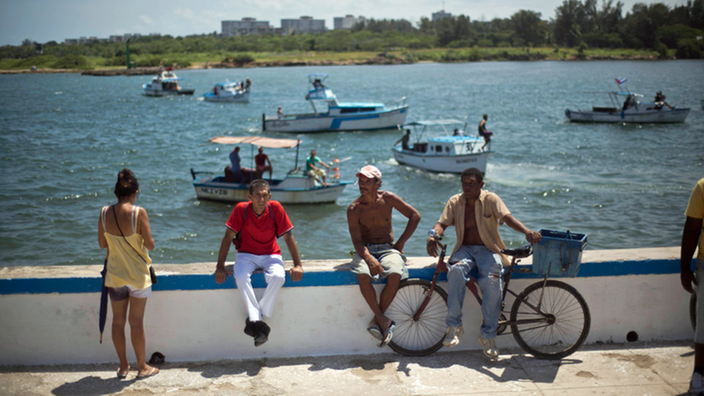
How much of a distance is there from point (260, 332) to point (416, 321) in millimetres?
1397

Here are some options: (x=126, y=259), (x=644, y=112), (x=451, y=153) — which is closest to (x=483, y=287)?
(x=126, y=259)

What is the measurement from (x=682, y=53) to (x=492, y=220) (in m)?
128

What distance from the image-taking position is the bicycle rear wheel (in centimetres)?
559

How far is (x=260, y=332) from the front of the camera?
520 centimetres

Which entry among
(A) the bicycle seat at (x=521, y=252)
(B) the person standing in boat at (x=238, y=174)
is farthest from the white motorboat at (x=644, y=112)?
(A) the bicycle seat at (x=521, y=252)

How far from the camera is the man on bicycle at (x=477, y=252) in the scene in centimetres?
528

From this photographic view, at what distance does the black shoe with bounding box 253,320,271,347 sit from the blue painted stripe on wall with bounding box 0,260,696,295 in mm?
370

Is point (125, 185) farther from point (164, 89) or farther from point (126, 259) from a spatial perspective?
point (164, 89)

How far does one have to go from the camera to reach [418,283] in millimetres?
5574

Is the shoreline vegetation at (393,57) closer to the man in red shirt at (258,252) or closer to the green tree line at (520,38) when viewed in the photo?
the green tree line at (520,38)

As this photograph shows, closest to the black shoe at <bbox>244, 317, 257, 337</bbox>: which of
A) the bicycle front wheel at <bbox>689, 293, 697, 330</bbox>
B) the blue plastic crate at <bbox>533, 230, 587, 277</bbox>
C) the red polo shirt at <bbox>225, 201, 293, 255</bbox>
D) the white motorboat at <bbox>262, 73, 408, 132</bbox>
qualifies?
the red polo shirt at <bbox>225, 201, 293, 255</bbox>

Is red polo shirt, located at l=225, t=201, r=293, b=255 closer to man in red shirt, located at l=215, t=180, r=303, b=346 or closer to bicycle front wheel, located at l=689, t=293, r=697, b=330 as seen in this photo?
man in red shirt, located at l=215, t=180, r=303, b=346

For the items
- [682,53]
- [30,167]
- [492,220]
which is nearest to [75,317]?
[492,220]

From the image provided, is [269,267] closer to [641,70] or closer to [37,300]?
[37,300]
